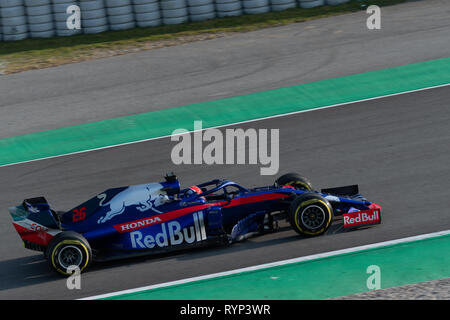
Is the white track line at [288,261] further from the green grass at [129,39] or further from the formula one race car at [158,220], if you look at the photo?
the green grass at [129,39]

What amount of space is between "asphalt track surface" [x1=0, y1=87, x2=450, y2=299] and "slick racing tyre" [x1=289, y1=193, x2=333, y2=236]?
18cm

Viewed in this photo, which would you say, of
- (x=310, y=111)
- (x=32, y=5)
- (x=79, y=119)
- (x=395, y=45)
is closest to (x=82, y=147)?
(x=79, y=119)

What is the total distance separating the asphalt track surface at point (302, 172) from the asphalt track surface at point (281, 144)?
0.02 meters

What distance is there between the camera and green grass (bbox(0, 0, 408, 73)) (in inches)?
818

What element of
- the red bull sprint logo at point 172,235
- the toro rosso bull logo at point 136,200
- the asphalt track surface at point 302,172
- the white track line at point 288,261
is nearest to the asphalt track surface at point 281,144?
the asphalt track surface at point 302,172

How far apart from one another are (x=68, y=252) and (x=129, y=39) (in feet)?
42.2

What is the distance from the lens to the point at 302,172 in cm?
1289

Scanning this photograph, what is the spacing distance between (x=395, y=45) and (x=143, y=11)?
7560 mm

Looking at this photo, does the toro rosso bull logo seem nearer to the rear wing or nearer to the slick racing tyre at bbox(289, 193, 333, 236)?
the rear wing

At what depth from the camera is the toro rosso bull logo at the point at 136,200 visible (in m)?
9.99

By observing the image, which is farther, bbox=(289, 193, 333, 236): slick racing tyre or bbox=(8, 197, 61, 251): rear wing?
bbox=(289, 193, 333, 236): slick racing tyre

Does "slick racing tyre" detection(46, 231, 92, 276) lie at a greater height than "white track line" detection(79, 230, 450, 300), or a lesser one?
greater

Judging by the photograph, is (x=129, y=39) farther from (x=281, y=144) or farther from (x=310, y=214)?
(x=310, y=214)

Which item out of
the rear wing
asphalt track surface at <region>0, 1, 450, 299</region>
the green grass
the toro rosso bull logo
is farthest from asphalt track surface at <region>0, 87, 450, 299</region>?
the green grass
